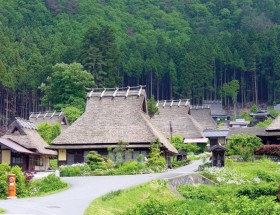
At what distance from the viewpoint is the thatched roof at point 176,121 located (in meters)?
73.4

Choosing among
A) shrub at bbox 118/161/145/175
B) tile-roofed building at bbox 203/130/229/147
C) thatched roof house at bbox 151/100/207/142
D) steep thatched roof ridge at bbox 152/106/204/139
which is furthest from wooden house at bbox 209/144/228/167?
tile-roofed building at bbox 203/130/229/147

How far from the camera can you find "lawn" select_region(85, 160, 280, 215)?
72.3 feet

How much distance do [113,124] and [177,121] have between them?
83.4 ft

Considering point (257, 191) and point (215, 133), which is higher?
point (215, 133)

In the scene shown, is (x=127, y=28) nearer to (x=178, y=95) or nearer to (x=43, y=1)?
(x=43, y=1)

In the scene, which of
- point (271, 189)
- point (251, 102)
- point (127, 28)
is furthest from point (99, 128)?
point (127, 28)

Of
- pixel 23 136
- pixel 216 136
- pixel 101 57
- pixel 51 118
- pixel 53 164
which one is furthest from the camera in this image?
pixel 101 57

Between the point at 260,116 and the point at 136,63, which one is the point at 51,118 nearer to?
the point at 136,63

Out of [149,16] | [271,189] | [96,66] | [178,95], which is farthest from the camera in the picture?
[149,16]

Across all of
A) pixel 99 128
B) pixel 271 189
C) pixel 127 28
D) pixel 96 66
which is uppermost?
pixel 127 28

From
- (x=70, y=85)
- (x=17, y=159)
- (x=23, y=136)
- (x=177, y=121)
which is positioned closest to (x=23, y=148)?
(x=17, y=159)

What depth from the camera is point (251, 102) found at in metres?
109

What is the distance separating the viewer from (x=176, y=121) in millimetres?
74938

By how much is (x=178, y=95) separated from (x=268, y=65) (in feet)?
52.5
